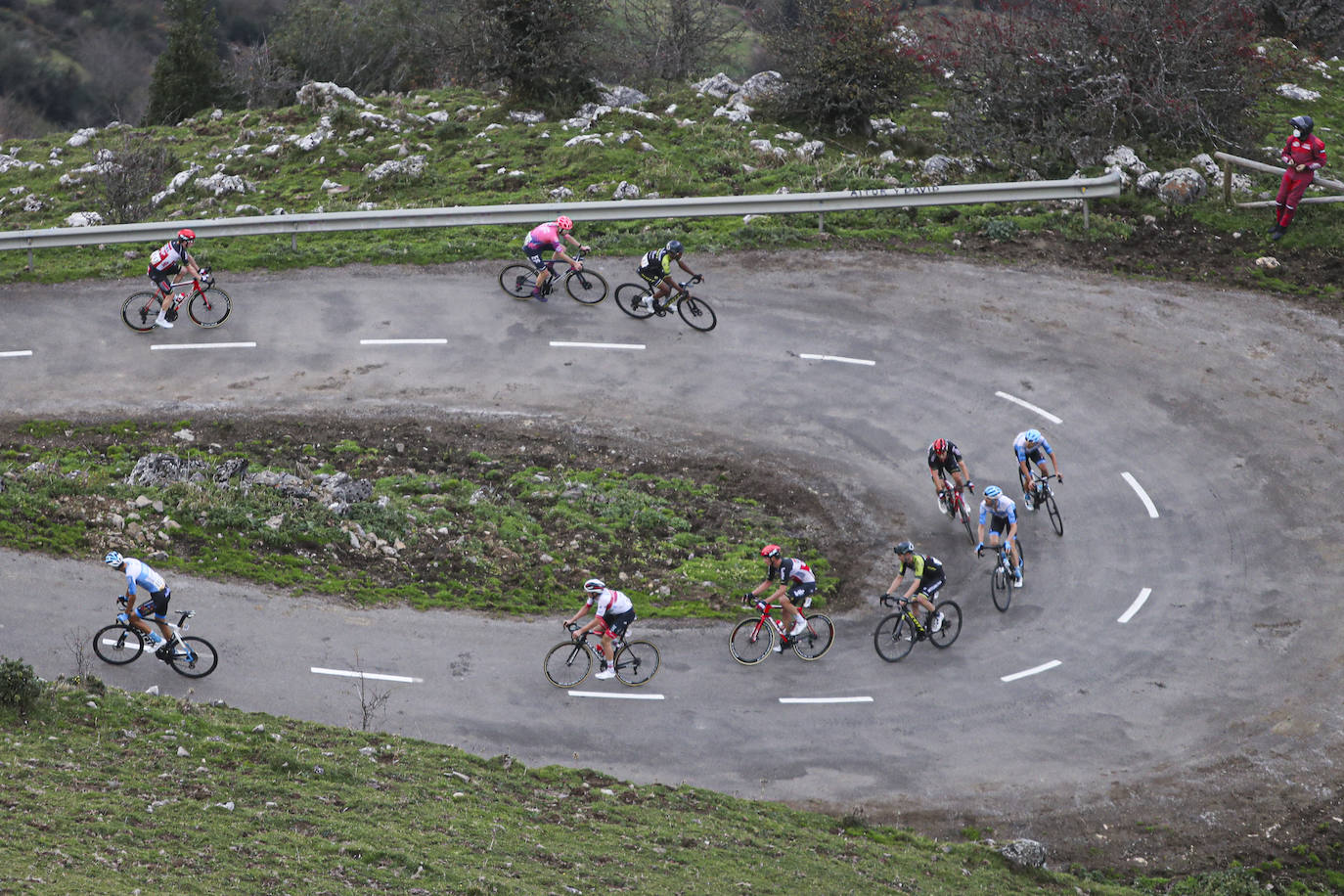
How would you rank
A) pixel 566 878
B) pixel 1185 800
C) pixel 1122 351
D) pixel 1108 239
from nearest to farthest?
pixel 566 878 < pixel 1185 800 < pixel 1122 351 < pixel 1108 239

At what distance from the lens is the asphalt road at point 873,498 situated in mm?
17219

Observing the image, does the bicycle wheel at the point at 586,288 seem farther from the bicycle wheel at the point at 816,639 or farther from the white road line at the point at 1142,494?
the white road line at the point at 1142,494

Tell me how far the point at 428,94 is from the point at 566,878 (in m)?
26.8

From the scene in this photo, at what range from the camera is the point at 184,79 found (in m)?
42.1

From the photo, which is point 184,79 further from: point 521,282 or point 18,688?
point 18,688

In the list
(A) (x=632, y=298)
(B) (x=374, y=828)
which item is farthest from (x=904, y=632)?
(A) (x=632, y=298)

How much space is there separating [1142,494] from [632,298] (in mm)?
10295

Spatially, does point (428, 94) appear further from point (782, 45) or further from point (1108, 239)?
point (1108, 239)

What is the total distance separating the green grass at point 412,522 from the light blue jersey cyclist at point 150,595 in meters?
2.16

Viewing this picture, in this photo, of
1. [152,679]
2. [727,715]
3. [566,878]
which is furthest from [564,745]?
[152,679]

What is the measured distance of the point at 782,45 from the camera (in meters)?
32.5

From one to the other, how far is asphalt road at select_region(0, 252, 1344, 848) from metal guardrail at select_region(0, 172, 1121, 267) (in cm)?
124

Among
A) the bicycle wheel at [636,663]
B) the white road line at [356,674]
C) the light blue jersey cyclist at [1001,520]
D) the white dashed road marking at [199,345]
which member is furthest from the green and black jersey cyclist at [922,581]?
the white dashed road marking at [199,345]

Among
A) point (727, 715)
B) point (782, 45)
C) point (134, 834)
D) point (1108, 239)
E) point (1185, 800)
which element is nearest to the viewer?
point (134, 834)
